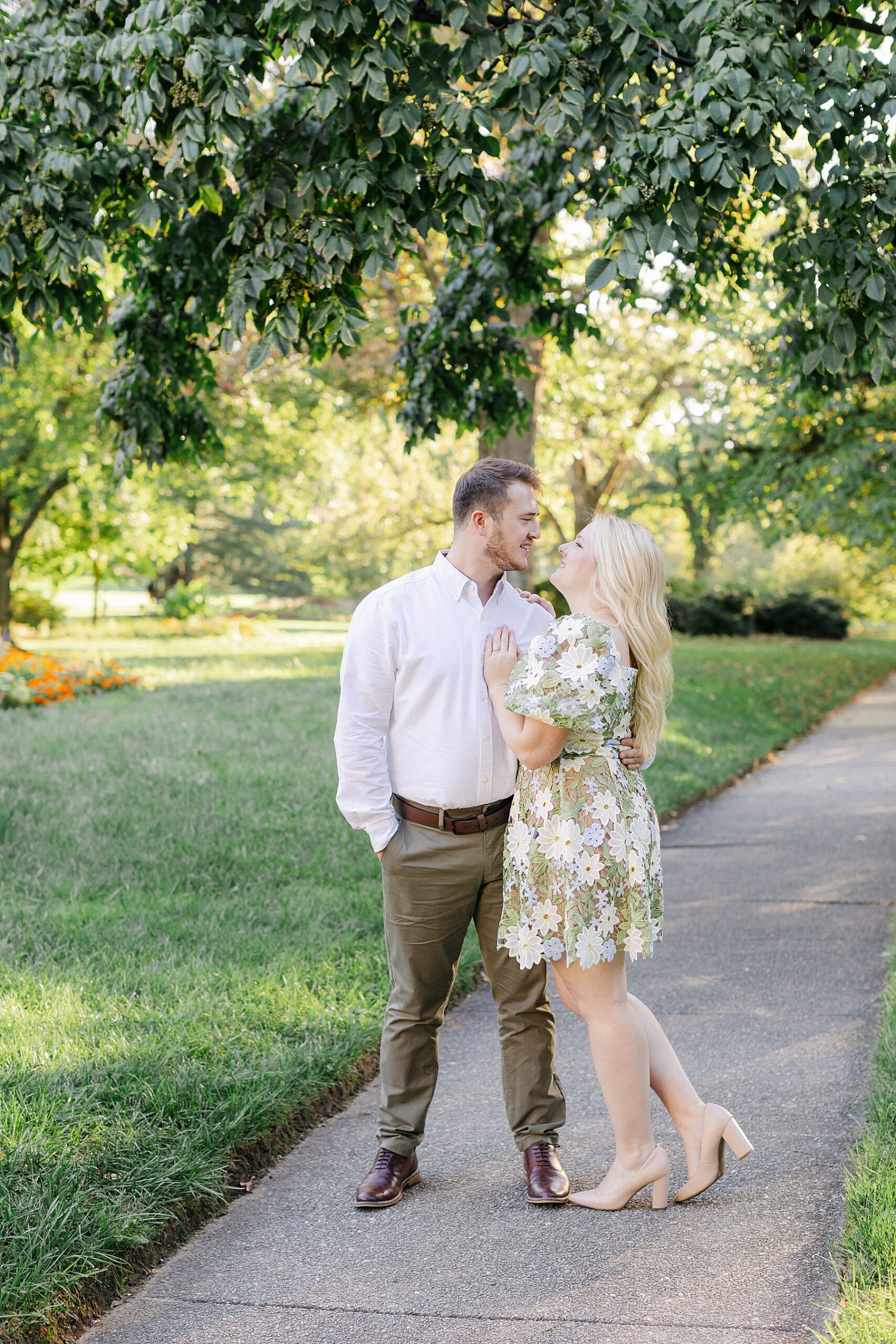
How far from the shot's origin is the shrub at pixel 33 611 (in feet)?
92.1

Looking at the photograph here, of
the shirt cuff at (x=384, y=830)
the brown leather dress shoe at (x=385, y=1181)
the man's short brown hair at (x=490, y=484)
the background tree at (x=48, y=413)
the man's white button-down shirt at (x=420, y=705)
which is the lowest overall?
the brown leather dress shoe at (x=385, y=1181)

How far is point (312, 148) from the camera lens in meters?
4.67

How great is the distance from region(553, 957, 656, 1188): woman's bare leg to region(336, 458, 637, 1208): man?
22 cm

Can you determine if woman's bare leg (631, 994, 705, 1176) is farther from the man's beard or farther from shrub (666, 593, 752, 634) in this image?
shrub (666, 593, 752, 634)

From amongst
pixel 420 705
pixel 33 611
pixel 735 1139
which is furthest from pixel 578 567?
pixel 33 611

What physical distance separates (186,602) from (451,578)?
79.4 feet

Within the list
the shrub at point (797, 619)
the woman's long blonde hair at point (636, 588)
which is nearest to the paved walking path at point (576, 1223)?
the woman's long blonde hair at point (636, 588)

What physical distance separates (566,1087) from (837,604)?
102 ft

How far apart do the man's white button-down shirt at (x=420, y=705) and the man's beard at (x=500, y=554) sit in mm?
94

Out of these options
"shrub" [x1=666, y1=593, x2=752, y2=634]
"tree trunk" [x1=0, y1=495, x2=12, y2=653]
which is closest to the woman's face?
"tree trunk" [x1=0, y1=495, x2=12, y2=653]

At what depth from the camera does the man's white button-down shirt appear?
3.20m

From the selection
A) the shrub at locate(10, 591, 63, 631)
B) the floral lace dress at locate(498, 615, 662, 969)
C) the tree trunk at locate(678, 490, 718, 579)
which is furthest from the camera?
the tree trunk at locate(678, 490, 718, 579)

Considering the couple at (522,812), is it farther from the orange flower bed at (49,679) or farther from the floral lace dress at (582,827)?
the orange flower bed at (49,679)

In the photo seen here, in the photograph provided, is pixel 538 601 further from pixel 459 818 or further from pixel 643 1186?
pixel 643 1186
